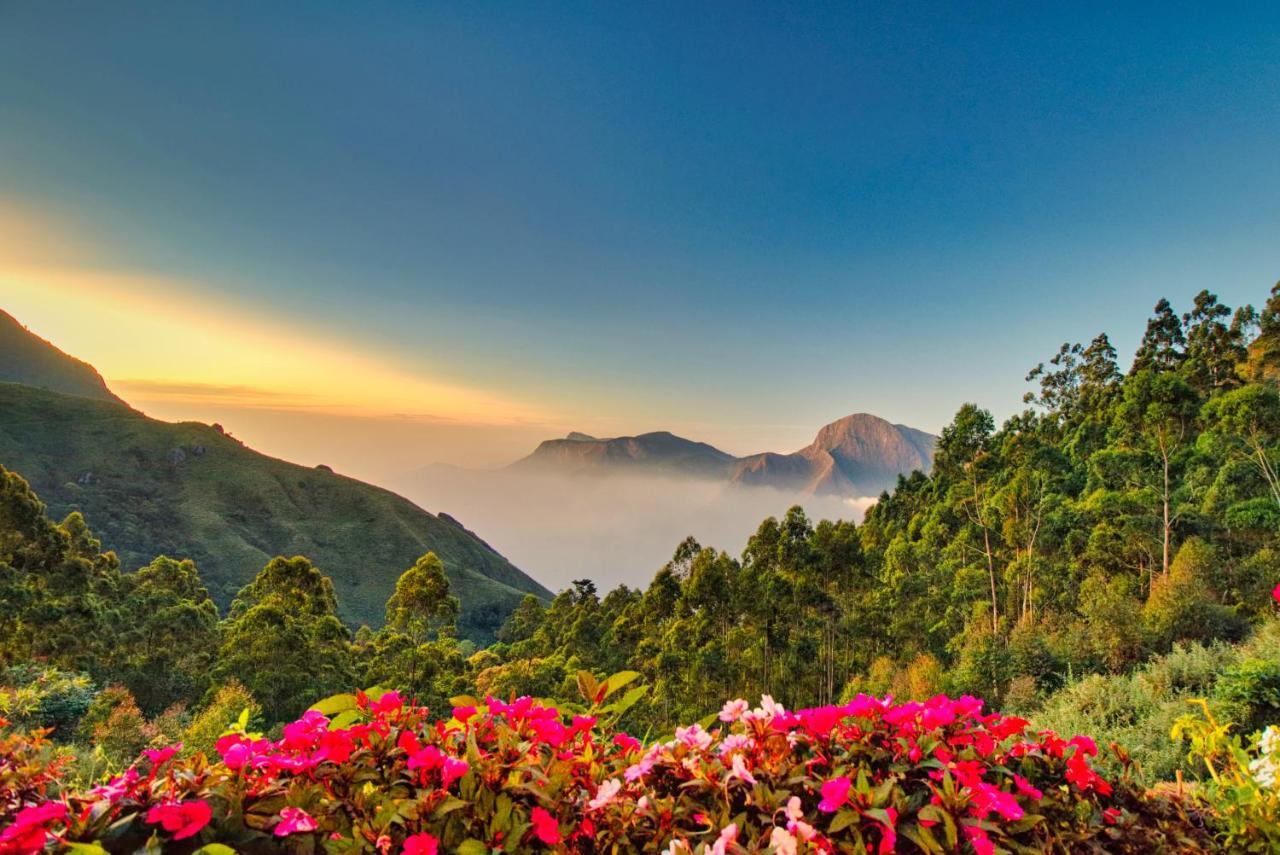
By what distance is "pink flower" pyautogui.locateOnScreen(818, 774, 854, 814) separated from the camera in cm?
128

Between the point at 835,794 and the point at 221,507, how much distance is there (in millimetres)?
74655

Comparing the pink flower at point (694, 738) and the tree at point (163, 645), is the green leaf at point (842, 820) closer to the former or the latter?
the pink flower at point (694, 738)

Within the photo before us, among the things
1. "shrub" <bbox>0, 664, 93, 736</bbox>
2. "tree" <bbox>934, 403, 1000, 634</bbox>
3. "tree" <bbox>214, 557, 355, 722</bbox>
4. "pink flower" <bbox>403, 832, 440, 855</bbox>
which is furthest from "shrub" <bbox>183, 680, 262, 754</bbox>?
"tree" <bbox>934, 403, 1000, 634</bbox>

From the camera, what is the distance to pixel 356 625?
47688 mm

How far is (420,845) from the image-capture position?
1.15m

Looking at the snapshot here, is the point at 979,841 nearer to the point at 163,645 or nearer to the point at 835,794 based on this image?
the point at 835,794

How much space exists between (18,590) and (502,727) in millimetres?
22165

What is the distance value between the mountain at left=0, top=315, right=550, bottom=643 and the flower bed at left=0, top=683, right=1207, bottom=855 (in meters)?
54.3

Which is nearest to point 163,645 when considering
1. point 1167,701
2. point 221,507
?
point 1167,701

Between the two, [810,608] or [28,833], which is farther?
[810,608]

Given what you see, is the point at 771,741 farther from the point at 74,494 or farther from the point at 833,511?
the point at 833,511

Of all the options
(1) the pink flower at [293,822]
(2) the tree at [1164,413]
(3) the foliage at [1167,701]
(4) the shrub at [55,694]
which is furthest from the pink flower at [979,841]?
(2) the tree at [1164,413]

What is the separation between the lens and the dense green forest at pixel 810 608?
1422 centimetres

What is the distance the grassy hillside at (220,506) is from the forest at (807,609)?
3086 cm
